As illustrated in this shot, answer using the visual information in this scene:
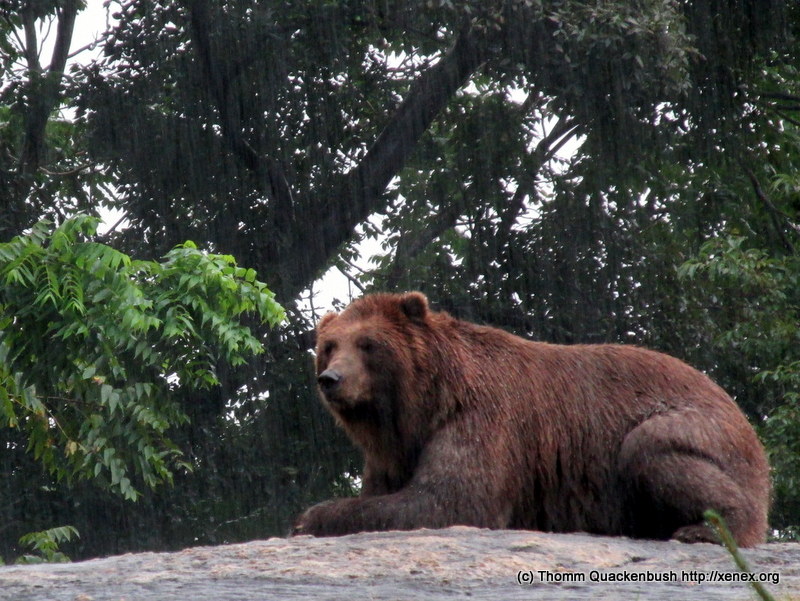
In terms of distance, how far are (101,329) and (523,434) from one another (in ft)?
10.9

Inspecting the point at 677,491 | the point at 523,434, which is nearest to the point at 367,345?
the point at 523,434

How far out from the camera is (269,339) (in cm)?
1481

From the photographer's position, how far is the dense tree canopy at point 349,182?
14281 millimetres

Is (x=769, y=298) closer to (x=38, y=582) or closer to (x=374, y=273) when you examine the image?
(x=374, y=273)

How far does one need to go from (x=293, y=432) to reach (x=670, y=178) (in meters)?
6.05

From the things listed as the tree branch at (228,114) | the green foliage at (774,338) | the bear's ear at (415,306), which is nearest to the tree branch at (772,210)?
the green foliage at (774,338)

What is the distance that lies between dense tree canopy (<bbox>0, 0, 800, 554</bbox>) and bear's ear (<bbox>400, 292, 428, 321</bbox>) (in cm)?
719

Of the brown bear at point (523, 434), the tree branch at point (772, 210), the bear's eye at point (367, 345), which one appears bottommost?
the brown bear at point (523, 434)

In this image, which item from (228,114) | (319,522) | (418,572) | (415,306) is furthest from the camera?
(228,114)

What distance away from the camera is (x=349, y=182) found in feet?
50.3

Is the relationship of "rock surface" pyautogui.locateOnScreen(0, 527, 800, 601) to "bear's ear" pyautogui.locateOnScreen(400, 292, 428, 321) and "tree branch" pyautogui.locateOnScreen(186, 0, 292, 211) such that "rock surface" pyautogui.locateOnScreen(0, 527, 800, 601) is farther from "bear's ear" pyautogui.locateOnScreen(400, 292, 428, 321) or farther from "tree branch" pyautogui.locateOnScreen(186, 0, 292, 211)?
"tree branch" pyautogui.locateOnScreen(186, 0, 292, 211)

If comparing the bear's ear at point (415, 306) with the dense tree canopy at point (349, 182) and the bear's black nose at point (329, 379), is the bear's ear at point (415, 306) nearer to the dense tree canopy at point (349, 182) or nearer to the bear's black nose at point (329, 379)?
the bear's black nose at point (329, 379)

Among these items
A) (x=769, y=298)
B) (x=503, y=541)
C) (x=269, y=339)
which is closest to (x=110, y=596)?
(x=503, y=541)

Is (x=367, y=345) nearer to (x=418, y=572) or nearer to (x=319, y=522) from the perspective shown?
(x=319, y=522)
